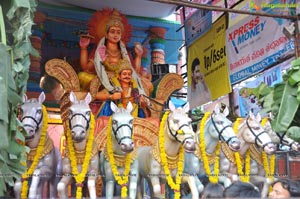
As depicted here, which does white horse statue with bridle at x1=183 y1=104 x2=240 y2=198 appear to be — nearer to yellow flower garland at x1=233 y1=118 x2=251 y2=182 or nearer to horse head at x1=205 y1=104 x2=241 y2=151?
horse head at x1=205 y1=104 x2=241 y2=151

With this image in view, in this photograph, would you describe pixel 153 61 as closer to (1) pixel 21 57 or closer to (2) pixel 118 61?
(2) pixel 118 61

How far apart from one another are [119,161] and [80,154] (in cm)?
52

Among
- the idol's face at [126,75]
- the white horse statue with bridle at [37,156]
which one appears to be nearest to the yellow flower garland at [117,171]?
the white horse statue with bridle at [37,156]

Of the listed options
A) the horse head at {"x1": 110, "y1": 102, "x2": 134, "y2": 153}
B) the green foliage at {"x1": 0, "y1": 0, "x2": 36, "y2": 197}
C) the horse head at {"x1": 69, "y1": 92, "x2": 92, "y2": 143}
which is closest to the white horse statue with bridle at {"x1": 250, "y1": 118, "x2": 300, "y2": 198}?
the horse head at {"x1": 110, "y1": 102, "x2": 134, "y2": 153}

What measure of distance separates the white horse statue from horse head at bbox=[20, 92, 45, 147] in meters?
0.92

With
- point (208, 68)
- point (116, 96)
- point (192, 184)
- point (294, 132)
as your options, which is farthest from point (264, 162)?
point (294, 132)

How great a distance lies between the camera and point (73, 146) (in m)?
6.22

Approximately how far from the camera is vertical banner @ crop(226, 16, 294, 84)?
8.55m

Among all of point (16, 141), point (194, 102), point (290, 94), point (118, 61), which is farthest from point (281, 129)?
point (194, 102)

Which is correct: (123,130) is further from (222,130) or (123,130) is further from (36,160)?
(222,130)

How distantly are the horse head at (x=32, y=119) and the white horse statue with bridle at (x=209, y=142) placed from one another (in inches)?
81.9

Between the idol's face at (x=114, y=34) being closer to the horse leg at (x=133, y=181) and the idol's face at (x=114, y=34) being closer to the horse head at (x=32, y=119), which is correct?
the horse head at (x=32, y=119)

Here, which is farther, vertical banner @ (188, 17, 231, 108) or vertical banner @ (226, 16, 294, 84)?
vertical banner @ (188, 17, 231, 108)

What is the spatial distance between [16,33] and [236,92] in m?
8.88
